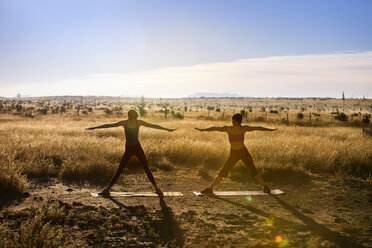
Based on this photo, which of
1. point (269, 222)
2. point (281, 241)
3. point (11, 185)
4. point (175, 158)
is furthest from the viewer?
point (175, 158)

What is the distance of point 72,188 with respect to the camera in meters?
8.09

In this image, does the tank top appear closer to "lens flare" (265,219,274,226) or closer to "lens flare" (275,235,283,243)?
"lens flare" (265,219,274,226)

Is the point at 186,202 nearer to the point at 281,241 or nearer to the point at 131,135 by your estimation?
the point at 131,135

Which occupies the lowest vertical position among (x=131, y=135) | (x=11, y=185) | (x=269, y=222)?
(x=269, y=222)

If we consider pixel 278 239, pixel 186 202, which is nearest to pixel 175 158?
pixel 186 202

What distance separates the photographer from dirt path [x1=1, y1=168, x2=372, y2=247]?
5043 mm

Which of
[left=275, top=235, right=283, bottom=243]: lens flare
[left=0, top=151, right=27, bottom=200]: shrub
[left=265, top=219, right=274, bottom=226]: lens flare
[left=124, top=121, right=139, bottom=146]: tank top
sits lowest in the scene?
[left=265, top=219, right=274, bottom=226]: lens flare

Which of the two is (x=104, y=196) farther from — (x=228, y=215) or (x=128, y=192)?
(x=228, y=215)

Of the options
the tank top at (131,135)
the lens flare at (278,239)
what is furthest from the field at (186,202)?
the tank top at (131,135)

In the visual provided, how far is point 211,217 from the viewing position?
616cm

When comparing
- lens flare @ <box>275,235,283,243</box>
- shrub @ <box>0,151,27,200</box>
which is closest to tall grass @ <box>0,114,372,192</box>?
shrub @ <box>0,151,27,200</box>

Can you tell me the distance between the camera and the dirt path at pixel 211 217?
5.04 meters

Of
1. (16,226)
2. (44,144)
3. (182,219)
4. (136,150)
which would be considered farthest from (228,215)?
(44,144)

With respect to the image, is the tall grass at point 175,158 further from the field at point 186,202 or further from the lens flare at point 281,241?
the lens flare at point 281,241
